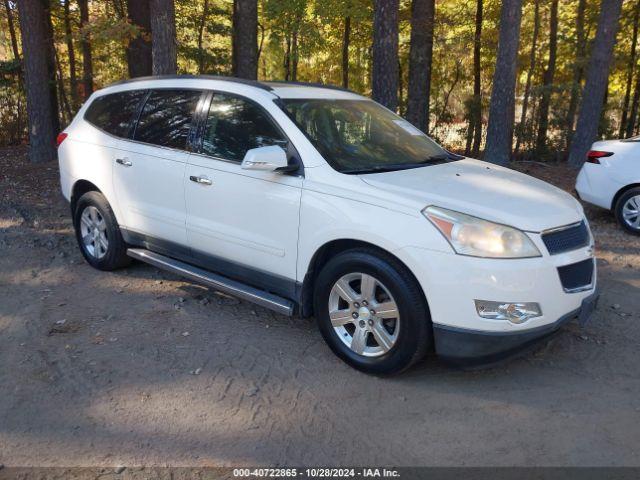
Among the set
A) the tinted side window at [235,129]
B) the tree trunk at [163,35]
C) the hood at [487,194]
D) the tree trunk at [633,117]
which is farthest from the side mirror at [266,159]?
→ the tree trunk at [633,117]

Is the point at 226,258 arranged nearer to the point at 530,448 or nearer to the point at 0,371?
the point at 0,371

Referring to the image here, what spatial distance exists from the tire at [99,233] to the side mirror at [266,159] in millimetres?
2250

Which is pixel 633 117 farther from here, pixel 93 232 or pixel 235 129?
pixel 93 232

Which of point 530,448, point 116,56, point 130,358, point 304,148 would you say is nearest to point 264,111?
point 304,148

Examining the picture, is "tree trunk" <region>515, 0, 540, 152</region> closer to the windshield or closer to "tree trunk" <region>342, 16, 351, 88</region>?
"tree trunk" <region>342, 16, 351, 88</region>

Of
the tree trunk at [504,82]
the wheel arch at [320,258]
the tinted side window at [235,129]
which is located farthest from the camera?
the tree trunk at [504,82]

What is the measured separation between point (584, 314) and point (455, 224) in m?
1.16

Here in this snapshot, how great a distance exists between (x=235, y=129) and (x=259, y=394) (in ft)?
7.01

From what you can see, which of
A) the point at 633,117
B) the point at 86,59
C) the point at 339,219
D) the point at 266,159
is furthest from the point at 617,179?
the point at 86,59

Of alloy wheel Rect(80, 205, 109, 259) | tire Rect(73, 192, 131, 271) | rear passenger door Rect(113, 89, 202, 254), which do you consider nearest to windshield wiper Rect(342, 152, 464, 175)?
rear passenger door Rect(113, 89, 202, 254)

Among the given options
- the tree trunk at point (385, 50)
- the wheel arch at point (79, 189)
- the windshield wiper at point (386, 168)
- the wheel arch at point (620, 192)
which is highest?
the tree trunk at point (385, 50)

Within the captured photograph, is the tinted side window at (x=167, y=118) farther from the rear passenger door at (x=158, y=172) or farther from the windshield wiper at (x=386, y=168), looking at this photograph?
the windshield wiper at (x=386, y=168)

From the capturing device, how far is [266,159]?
4004 millimetres

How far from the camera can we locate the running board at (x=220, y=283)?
429 cm
